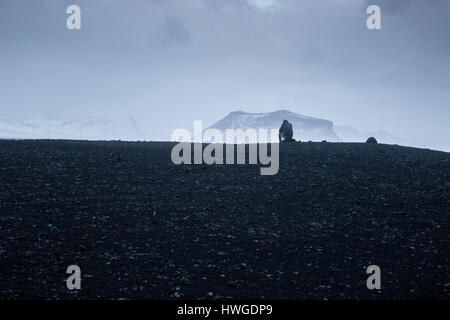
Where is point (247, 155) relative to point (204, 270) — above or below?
above

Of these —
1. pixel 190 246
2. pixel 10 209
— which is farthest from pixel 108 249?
pixel 10 209

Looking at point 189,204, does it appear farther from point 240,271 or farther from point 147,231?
point 240,271

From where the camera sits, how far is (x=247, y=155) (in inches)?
1077

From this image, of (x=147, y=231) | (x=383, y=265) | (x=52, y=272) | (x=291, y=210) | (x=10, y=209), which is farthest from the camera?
(x=291, y=210)

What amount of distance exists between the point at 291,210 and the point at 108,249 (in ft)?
29.6

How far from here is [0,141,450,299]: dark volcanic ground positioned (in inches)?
406

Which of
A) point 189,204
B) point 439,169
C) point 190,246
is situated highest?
point 439,169

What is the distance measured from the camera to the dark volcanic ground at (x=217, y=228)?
10.3m

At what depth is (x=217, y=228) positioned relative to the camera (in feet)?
47.7

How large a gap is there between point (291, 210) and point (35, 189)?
1378 centimetres

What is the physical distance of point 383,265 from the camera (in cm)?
1168

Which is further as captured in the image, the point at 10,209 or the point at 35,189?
the point at 35,189
